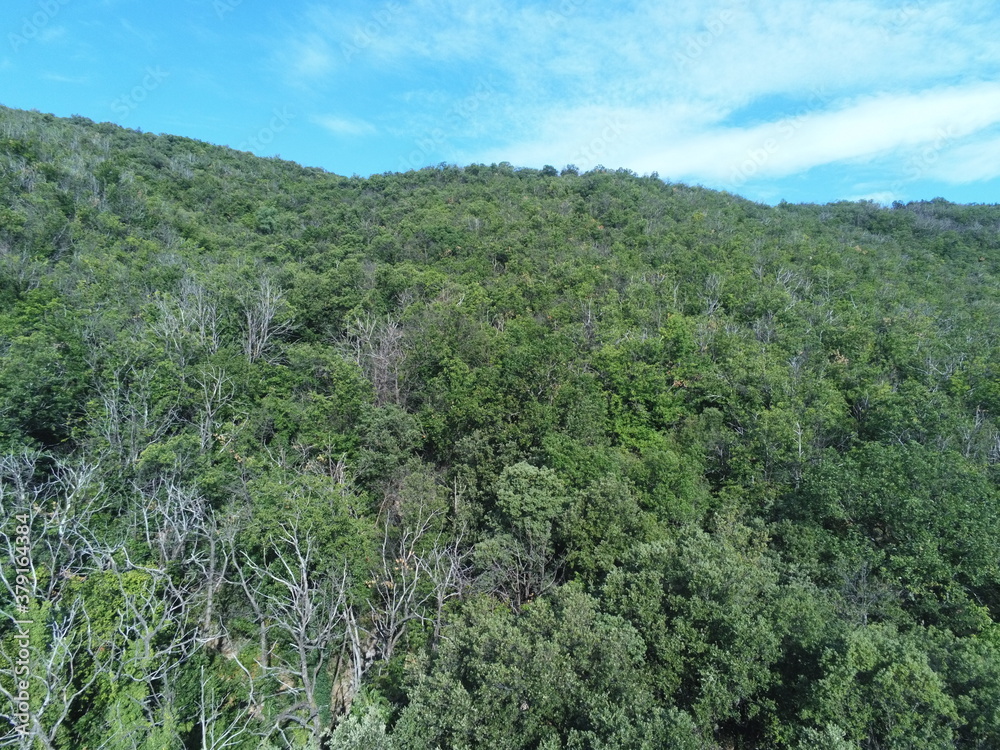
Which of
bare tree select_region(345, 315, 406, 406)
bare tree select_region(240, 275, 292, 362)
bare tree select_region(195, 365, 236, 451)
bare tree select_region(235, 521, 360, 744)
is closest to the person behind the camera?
bare tree select_region(235, 521, 360, 744)

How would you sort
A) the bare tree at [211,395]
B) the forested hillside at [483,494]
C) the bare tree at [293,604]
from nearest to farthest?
the forested hillside at [483,494]
the bare tree at [293,604]
the bare tree at [211,395]

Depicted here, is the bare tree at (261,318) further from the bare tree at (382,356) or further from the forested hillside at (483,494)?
the bare tree at (382,356)

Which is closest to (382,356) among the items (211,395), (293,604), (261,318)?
(211,395)

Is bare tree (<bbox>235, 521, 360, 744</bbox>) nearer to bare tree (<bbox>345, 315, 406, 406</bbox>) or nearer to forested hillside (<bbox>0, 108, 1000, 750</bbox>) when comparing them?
forested hillside (<bbox>0, 108, 1000, 750</bbox>)

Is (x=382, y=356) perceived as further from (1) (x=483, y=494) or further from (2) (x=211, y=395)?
(1) (x=483, y=494)

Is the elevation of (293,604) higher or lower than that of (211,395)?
lower

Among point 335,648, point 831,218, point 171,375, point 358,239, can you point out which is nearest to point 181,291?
point 171,375

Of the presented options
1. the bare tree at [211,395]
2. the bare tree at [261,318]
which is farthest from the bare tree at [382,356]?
the bare tree at [211,395]

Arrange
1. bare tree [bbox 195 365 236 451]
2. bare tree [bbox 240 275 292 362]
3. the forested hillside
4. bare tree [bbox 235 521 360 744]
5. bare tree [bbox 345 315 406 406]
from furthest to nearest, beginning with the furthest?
bare tree [bbox 240 275 292 362] → bare tree [bbox 345 315 406 406] → bare tree [bbox 195 365 236 451] → bare tree [bbox 235 521 360 744] → the forested hillside

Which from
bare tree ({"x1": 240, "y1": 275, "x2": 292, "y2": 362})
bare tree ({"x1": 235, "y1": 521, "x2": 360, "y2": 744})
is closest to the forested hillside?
bare tree ({"x1": 235, "y1": 521, "x2": 360, "y2": 744})

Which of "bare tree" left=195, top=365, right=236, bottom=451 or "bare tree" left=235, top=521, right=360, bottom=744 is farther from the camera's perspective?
"bare tree" left=195, top=365, right=236, bottom=451
